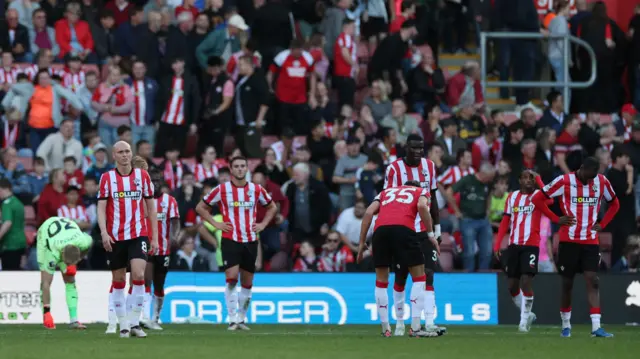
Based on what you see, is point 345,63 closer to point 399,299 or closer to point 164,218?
point 164,218

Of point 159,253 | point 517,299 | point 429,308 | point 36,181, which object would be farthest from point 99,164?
point 429,308

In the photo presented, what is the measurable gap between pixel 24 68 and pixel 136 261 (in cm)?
1032

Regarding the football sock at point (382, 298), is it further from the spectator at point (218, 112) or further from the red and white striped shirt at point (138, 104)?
the red and white striped shirt at point (138, 104)

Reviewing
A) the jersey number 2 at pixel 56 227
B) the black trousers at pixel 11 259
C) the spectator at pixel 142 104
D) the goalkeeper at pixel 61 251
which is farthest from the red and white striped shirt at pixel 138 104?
the jersey number 2 at pixel 56 227

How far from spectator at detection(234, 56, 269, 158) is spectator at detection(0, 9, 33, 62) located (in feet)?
13.7

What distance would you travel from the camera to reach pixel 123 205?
16.0 meters

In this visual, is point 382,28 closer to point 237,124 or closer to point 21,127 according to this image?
point 237,124

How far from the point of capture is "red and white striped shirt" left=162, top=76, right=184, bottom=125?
81.4 ft

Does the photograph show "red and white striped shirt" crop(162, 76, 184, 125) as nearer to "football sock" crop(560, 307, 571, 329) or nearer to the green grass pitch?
the green grass pitch

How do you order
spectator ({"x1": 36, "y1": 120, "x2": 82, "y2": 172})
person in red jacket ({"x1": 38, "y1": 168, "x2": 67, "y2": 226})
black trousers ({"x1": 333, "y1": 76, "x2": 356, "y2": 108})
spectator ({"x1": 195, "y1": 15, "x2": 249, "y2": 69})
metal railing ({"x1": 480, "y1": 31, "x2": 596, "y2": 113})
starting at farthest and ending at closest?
metal railing ({"x1": 480, "y1": 31, "x2": 596, "y2": 113}) → black trousers ({"x1": 333, "y1": 76, "x2": 356, "y2": 108}) → spectator ({"x1": 195, "y1": 15, "x2": 249, "y2": 69}) → spectator ({"x1": 36, "y1": 120, "x2": 82, "y2": 172}) → person in red jacket ({"x1": 38, "y1": 168, "x2": 67, "y2": 226})

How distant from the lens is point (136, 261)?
15922mm

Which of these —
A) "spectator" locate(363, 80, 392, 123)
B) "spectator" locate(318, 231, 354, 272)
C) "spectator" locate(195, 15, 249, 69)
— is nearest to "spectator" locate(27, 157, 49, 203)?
"spectator" locate(195, 15, 249, 69)

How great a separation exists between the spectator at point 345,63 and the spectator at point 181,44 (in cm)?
282

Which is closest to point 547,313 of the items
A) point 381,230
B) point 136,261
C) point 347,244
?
point 347,244
